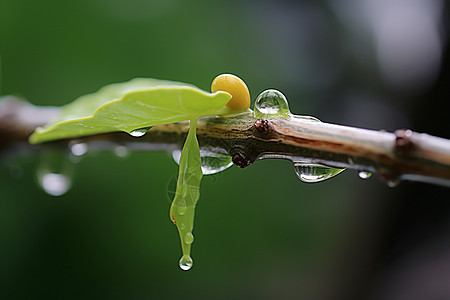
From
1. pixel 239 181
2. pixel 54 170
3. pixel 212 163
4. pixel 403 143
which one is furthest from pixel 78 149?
pixel 239 181

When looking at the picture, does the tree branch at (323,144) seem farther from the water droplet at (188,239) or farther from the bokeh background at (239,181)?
the bokeh background at (239,181)

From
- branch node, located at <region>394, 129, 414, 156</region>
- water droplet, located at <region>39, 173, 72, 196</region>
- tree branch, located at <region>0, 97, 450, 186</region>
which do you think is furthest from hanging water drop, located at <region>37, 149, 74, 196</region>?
branch node, located at <region>394, 129, 414, 156</region>

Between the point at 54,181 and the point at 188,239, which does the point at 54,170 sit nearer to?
the point at 54,181

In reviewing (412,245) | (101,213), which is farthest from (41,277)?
(412,245)

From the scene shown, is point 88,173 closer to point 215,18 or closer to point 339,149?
point 215,18

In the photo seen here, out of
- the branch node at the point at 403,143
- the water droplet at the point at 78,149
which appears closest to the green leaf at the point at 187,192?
the branch node at the point at 403,143
